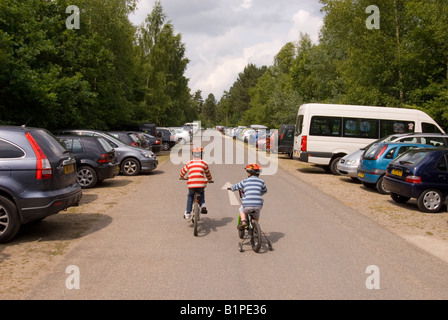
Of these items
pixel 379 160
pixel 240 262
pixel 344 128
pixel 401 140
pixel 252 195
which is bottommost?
pixel 240 262

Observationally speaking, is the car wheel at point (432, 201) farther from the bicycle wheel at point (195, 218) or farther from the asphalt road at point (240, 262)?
the bicycle wheel at point (195, 218)

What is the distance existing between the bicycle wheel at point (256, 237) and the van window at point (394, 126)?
13.0m

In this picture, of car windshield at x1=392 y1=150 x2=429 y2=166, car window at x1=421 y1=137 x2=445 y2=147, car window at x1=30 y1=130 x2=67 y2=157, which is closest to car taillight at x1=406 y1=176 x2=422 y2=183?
car windshield at x1=392 y1=150 x2=429 y2=166

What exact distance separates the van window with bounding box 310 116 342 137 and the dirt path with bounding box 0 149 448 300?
4.07m

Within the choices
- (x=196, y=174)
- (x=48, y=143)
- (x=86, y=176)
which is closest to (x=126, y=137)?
(x=86, y=176)

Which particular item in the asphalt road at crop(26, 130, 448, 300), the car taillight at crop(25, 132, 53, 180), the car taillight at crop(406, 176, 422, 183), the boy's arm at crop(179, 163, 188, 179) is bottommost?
the asphalt road at crop(26, 130, 448, 300)

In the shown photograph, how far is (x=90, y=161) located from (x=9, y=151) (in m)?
5.70

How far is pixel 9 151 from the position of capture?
666 cm

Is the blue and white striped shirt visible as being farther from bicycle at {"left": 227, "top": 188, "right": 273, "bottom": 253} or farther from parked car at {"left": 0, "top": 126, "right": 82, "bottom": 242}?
parked car at {"left": 0, "top": 126, "right": 82, "bottom": 242}

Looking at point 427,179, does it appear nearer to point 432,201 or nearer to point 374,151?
point 432,201

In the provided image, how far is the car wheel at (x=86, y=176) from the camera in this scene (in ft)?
40.5

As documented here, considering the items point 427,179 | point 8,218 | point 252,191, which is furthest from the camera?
point 427,179

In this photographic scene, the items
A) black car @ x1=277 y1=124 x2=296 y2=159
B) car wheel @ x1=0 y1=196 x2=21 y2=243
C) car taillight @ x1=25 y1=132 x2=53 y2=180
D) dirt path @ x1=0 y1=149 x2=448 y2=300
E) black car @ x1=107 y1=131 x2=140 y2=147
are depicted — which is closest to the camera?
dirt path @ x1=0 y1=149 x2=448 y2=300

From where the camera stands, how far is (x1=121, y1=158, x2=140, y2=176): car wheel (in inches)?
618
